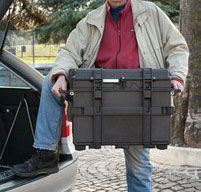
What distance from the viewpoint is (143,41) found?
314 centimetres

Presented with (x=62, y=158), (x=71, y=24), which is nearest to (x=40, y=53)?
(x=71, y=24)

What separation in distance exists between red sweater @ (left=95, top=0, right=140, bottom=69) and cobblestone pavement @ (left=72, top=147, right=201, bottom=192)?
6.59 ft

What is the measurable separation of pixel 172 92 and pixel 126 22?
2.12 feet

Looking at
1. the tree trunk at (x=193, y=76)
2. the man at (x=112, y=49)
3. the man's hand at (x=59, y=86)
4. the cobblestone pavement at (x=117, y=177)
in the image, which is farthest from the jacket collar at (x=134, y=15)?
the tree trunk at (x=193, y=76)

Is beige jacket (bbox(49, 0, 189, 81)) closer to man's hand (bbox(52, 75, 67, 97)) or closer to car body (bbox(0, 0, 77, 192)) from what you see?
man's hand (bbox(52, 75, 67, 97))

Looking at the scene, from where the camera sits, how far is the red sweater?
3.14 m

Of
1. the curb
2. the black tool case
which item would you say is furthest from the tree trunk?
the black tool case

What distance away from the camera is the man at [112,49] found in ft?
10.2

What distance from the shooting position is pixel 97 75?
2766 millimetres

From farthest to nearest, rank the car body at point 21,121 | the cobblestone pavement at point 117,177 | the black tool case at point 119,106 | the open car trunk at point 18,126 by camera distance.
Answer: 1. the cobblestone pavement at point 117,177
2. the open car trunk at point 18,126
3. the car body at point 21,121
4. the black tool case at point 119,106

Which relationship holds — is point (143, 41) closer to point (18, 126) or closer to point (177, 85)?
point (177, 85)

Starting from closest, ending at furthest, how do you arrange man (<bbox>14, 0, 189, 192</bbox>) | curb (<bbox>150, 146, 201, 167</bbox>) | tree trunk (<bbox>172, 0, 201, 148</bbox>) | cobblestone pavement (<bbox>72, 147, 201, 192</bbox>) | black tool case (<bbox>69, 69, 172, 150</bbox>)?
black tool case (<bbox>69, 69, 172, 150</bbox>) → man (<bbox>14, 0, 189, 192</bbox>) → cobblestone pavement (<bbox>72, 147, 201, 192</bbox>) → curb (<bbox>150, 146, 201, 167</bbox>) → tree trunk (<bbox>172, 0, 201, 148</bbox>)

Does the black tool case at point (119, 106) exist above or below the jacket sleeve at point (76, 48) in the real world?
below

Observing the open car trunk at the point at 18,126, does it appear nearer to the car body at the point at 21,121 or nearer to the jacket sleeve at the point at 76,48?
the car body at the point at 21,121
